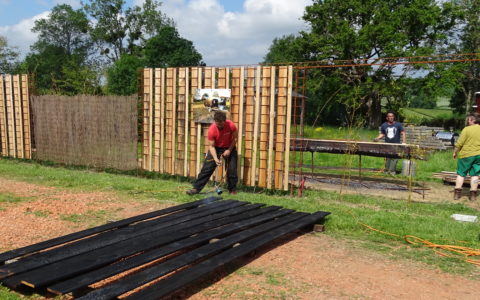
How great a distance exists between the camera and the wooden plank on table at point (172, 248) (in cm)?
358

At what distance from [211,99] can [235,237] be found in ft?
15.6

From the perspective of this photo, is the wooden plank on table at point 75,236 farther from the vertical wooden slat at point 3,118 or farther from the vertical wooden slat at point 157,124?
the vertical wooden slat at point 3,118

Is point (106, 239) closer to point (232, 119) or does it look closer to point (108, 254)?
point (108, 254)

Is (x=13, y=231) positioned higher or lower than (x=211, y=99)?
lower

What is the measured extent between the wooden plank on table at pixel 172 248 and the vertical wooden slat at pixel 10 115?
10.1m

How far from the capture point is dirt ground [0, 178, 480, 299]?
3.86 metres

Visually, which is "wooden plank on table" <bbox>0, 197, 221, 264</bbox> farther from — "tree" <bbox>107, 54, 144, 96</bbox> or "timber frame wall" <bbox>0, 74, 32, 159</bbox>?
"tree" <bbox>107, 54, 144, 96</bbox>

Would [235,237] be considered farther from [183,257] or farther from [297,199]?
[297,199]

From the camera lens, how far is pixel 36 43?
63.1 m

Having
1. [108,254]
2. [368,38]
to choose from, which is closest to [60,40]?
[368,38]

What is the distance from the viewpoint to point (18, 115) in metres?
13.3

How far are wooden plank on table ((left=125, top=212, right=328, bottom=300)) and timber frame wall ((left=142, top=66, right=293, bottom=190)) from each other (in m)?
2.79

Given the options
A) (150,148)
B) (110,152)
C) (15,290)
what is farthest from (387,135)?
(15,290)

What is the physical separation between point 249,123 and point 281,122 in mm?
745
